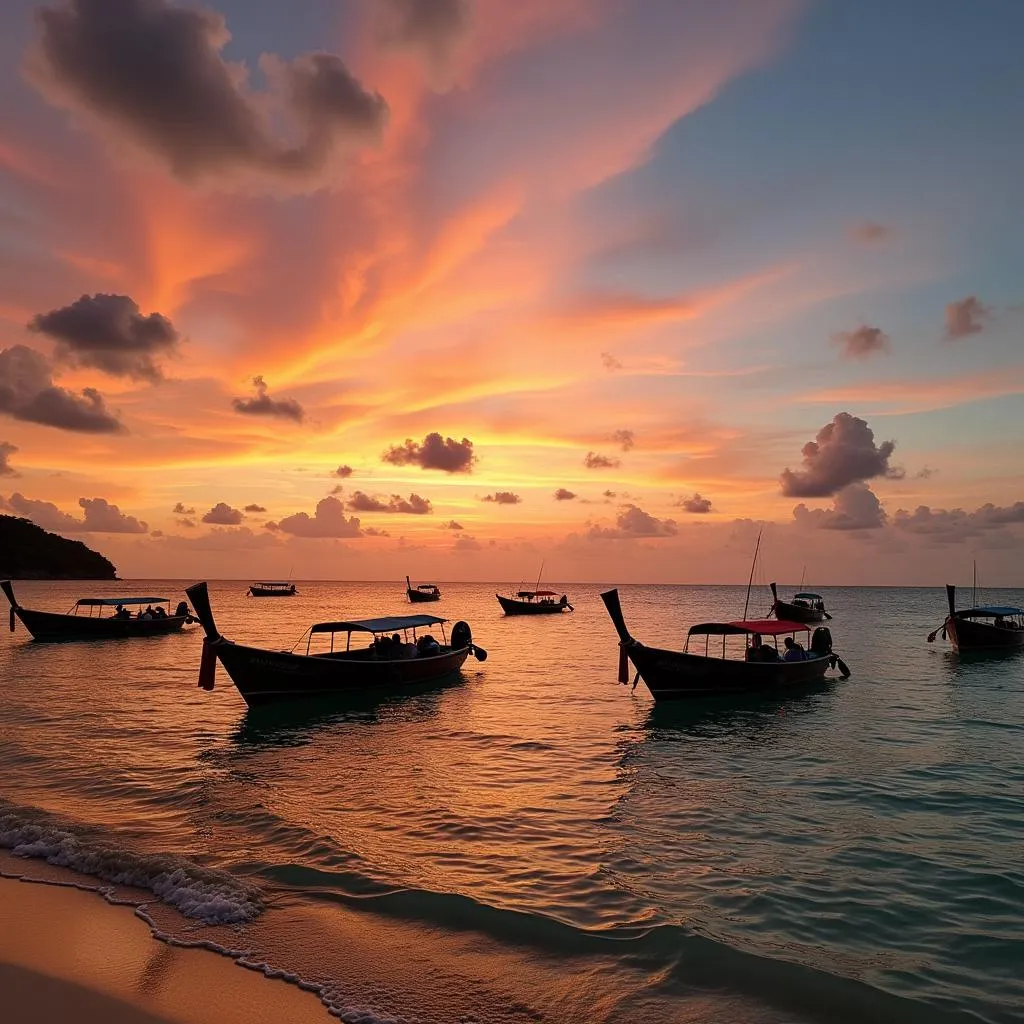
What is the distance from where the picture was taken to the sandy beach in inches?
272

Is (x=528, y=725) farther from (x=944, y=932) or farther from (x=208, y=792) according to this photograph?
(x=944, y=932)

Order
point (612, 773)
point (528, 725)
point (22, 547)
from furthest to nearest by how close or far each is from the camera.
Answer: point (22, 547) → point (528, 725) → point (612, 773)

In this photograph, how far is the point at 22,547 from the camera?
180750mm

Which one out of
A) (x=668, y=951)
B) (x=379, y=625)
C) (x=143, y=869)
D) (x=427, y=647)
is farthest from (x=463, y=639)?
(x=668, y=951)

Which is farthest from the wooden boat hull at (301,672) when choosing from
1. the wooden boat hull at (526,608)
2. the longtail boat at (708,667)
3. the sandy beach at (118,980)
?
the wooden boat hull at (526,608)

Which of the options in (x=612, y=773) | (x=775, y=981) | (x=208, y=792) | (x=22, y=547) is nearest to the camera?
(x=775, y=981)

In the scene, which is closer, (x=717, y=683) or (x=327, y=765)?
(x=327, y=765)

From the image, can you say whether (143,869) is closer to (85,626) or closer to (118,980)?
(118,980)

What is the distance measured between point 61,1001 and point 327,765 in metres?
11.2

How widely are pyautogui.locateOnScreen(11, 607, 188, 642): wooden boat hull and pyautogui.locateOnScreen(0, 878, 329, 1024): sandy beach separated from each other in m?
48.1

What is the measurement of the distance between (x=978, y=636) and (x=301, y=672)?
4162cm

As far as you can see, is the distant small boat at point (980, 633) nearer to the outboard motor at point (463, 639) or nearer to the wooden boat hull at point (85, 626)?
the outboard motor at point (463, 639)

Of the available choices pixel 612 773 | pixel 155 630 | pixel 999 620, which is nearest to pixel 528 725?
pixel 612 773

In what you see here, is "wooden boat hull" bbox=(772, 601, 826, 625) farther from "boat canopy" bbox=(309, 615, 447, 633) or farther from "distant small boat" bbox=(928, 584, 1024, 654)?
"boat canopy" bbox=(309, 615, 447, 633)
